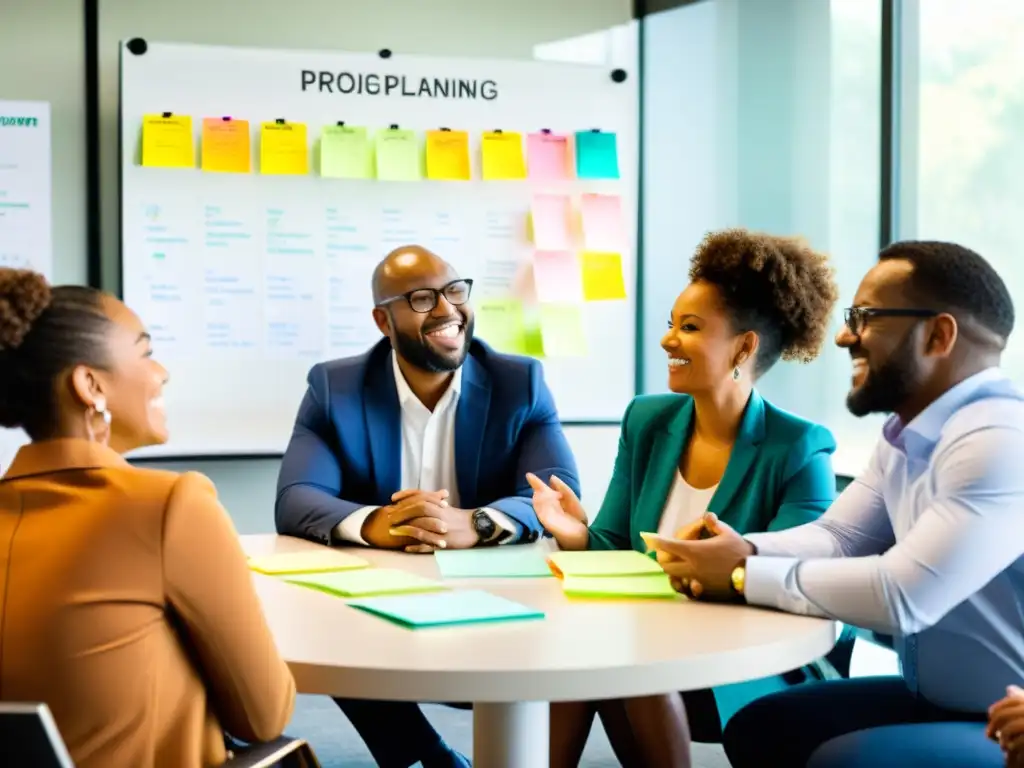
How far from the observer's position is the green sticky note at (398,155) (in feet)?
13.3

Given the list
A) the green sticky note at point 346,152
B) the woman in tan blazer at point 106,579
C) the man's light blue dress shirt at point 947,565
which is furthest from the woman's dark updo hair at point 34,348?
the green sticky note at point 346,152

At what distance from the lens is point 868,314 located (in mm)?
1933

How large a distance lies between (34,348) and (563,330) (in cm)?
288

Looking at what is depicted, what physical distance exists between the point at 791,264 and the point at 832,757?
1080 millimetres

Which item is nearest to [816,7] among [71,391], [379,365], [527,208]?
[527,208]

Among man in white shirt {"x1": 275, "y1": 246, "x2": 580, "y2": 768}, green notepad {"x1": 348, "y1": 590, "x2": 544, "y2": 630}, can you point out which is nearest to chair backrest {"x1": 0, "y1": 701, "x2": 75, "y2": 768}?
green notepad {"x1": 348, "y1": 590, "x2": 544, "y2": 630}

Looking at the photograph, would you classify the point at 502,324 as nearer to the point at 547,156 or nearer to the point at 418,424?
the point at 547,156

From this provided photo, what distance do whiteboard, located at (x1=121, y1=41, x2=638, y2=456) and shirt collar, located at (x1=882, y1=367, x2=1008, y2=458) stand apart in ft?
7.82

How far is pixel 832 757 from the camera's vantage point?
5.83 feet

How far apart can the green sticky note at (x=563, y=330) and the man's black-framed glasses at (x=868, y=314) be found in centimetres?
219

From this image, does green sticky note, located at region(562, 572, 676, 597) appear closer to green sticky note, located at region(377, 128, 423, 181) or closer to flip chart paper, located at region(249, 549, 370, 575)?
flip chart paper, located at region(249, 549, 370, 575)

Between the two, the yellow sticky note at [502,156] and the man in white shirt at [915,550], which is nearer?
the man in white shirt at [915,550]

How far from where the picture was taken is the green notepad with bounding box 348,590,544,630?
1.70 meters

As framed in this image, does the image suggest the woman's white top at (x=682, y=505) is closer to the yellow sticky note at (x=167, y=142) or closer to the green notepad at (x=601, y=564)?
the green notepad at (x=601, y=564)
